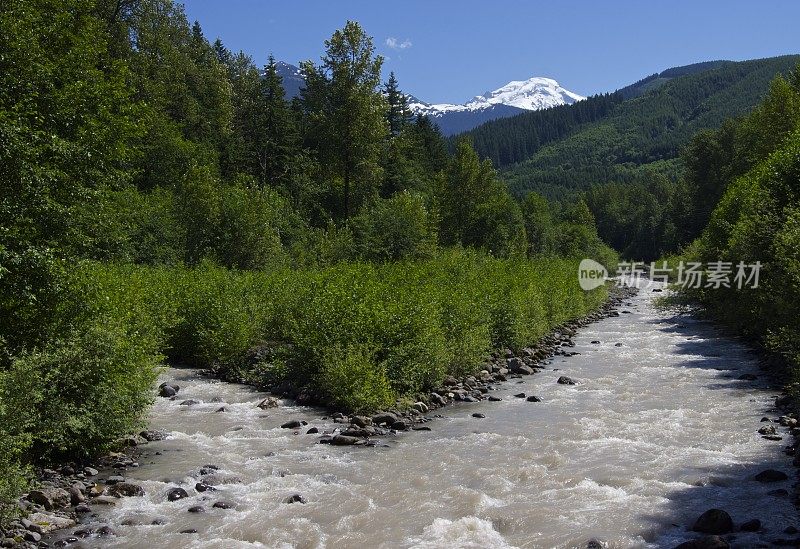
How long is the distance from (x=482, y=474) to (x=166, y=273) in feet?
67.0

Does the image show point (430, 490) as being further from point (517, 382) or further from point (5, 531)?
point (517, 382)

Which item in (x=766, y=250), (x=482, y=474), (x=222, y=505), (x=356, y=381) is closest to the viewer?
(x=222, y=505)

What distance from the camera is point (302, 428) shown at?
1573 cm

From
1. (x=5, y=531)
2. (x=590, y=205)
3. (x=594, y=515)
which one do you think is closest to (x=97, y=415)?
(x=5, y=531)

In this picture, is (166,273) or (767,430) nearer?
(767,430)

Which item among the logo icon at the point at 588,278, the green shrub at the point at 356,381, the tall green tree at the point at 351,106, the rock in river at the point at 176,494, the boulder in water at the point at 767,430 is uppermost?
the tall green tree at the point at 351,106

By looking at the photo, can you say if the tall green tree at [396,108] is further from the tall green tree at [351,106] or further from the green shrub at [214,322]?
the green shrub at [214,322]

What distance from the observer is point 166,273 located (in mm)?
28656

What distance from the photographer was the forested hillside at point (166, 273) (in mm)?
11539

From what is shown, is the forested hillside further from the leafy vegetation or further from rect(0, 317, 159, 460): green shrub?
the leafy vegetation

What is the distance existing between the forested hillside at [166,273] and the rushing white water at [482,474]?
1729 mm

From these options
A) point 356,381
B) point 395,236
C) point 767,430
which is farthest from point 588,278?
point 356,381

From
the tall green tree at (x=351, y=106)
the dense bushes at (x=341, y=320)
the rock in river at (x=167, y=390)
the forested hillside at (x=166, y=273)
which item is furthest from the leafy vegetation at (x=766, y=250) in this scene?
the tall green tree at (x=351, y=106)

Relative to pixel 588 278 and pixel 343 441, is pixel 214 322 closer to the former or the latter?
pixel 343 441
